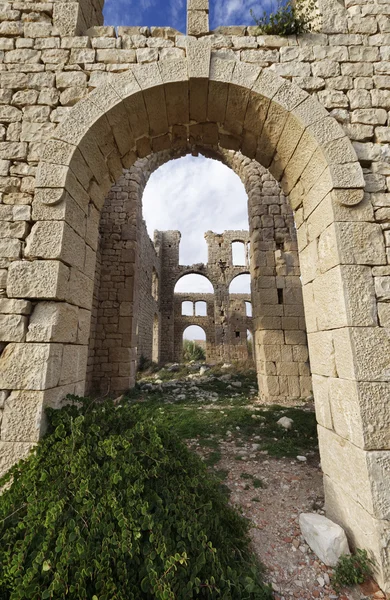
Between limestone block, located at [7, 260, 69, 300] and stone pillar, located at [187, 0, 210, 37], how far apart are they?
2.88 m

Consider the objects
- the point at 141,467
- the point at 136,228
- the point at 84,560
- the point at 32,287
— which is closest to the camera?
the point at 84,560

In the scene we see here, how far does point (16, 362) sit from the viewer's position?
2.16 m

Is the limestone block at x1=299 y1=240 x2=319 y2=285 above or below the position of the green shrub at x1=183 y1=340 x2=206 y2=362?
above

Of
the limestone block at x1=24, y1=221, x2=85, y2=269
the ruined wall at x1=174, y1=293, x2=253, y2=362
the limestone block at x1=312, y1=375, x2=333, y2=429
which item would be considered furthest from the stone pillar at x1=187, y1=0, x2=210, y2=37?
the ruined wall at x1=174, y1=293, x2=253, y2=362


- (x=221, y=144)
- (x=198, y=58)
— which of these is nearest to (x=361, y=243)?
(x=221, y=144)

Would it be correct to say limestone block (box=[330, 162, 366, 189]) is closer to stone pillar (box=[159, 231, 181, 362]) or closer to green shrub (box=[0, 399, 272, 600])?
green shrub (box=[0, 399, 272, 600])

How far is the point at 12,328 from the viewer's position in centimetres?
221

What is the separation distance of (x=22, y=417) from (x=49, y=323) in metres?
0.74

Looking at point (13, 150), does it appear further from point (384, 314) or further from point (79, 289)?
point (384, 314)

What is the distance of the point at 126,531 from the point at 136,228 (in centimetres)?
692

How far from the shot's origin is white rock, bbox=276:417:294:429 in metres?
4.18

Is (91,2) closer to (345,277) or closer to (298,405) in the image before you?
(345,277)

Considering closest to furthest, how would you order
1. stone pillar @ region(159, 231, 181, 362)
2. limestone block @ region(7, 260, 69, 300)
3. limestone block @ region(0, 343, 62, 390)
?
limestone block @ region(0, 343, 62, 390) → limestone block @ region(7, 260, 69, 300) → stone pillar @ region(159, 231, 181, 362)

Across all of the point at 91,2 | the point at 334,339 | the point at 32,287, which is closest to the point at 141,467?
the point at 32,287
